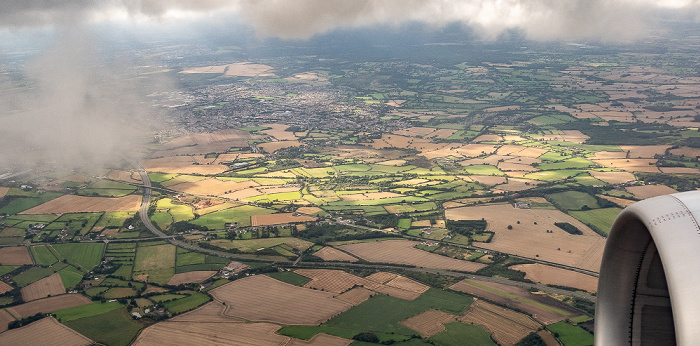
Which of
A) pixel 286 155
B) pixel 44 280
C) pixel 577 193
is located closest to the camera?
pixel 44 280

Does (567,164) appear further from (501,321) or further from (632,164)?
(501,321)

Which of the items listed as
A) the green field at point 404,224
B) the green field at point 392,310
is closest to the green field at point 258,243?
the green field at point 404,224

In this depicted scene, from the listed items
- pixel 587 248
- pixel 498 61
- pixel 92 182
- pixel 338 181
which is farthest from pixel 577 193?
pixel 498 61

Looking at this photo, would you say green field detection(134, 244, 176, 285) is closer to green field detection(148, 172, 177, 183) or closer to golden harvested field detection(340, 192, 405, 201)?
golden harvested field detection(340, 192, 405, 201)

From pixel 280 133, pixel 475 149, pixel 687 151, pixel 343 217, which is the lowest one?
pixel 280 133

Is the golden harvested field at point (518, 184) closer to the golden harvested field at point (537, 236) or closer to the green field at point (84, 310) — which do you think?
the golden harvested field at point (537, 236)

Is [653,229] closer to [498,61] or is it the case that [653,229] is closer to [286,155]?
[286,155]

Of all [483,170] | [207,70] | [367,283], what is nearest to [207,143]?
[483,170]
